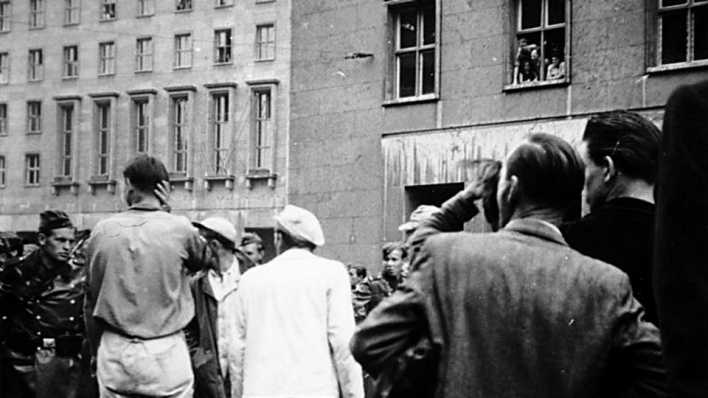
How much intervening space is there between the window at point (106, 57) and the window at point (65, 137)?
296cm

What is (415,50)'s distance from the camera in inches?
1010

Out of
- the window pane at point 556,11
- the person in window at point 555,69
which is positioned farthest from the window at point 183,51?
the person in window at point 555,69

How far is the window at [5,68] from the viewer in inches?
2254

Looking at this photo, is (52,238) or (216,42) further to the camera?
(216,42)

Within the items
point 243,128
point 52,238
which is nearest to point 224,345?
point 52,238

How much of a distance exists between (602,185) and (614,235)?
9.8 inches

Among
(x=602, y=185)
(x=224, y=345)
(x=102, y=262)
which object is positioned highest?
(x=602, y=185)

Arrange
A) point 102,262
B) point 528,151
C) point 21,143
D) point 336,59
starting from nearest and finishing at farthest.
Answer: point 528,151, point 102,262, point 336,59, point 21,143

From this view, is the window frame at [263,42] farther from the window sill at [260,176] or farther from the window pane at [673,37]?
the window pane at [673,37]

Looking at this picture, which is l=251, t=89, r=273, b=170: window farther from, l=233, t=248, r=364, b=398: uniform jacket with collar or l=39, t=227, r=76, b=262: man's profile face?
l=233, t=248, r=364, b=398: uniform jacket with collar

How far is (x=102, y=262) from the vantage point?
727 cm

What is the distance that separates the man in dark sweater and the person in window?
18.8 meters

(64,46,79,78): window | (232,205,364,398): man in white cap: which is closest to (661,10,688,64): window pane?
(232,205,364,398): man in white cap

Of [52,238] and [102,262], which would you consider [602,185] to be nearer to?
[102,262]
